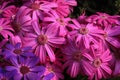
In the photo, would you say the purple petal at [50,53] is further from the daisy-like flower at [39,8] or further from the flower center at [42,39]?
the daisy-like flower at [39,8]

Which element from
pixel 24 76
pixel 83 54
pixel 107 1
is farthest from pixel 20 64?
pixel 107 1

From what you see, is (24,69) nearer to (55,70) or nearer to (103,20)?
(55,70)

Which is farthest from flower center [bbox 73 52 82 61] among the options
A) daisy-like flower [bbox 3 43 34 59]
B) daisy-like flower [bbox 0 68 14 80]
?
daisy-like flower [bbox 0 68 14 80]

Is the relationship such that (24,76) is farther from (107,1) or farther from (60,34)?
Answer: (107,1)

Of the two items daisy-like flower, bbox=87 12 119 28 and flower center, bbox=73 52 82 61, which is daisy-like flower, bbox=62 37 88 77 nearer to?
flower center, bbox=73 52 82 61


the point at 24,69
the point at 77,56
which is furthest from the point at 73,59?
the point at 24,69

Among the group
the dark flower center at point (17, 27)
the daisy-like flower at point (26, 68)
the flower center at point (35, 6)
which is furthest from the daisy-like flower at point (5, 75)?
the flower center at point (35, 6)
